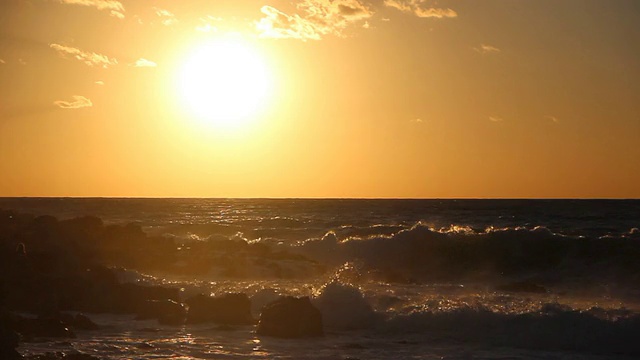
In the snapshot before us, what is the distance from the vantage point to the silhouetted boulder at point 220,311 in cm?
1920

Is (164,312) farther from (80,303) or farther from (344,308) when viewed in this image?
(344,308)

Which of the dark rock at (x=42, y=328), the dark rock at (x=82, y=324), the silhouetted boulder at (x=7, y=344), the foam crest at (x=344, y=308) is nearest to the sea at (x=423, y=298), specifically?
the foam crest at (x=344, y=308)

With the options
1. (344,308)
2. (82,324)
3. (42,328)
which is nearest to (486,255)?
(344,308)

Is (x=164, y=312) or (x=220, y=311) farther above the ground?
(x=220, y=311)

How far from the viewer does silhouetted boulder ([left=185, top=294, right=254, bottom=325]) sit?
19203mm

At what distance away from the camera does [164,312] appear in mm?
19625

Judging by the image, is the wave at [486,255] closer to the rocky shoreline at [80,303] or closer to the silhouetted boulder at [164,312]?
the rocky shoreline at [80,303]

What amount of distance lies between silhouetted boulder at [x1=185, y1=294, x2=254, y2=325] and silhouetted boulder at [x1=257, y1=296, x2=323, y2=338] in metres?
1.40

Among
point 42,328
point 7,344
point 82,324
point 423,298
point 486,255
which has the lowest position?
point 82,324

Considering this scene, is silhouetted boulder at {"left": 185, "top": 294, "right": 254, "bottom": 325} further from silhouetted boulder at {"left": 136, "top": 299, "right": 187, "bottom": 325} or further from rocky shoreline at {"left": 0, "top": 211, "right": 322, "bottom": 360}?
silhouetted boulder at {"left": 136, "top": 299, "right": 187, "bottom": 325}

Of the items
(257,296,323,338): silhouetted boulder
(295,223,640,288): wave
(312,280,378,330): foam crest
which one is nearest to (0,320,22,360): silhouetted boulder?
(257,296,323,338): silhouetted boulder

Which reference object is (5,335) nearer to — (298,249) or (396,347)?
(396,347)

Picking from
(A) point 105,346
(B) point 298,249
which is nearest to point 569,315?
(A) point 105,346

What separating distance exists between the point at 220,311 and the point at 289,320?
92.3 inches
